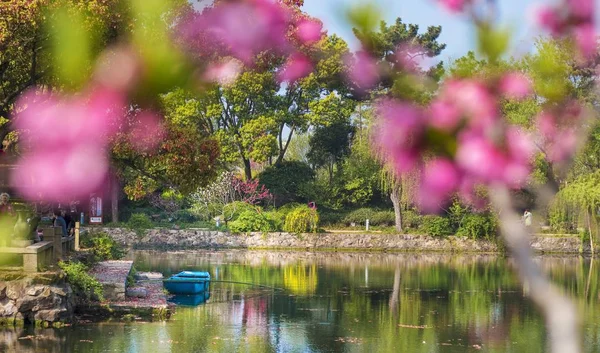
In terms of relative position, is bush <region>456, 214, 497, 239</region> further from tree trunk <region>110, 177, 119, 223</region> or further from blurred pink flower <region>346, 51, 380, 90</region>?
blurred pink flower <region>346, 51, 380, 90</region>

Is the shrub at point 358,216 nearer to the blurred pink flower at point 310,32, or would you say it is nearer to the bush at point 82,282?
the bush at point 82,282

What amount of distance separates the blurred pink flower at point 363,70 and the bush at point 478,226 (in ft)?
129

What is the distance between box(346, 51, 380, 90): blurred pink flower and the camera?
1.96 m

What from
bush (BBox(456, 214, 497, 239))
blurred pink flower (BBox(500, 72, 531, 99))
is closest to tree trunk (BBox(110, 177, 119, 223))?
bush (BBox(456, 214, 497, 239))

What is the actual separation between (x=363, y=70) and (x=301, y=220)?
39433 mm

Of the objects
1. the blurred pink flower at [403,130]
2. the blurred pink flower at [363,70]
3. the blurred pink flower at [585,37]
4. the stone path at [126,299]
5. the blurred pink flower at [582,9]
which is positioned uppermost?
the blurred pink flower at [582,9]

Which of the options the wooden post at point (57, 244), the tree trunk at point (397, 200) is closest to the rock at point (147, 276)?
the wooden post at point (57, 244)

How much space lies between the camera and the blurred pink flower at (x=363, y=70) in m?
1.96

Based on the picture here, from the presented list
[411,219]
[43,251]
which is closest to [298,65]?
[43,251]

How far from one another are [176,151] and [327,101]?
94.5 ft

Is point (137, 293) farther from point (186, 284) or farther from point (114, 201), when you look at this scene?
point (114, 201)

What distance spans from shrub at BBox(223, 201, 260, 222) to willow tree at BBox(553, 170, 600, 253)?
14.7m

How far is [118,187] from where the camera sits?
4053 cm

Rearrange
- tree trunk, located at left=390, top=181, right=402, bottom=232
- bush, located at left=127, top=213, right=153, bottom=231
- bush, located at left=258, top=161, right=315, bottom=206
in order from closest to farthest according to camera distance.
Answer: bush, located at left=127, top=213, right=153, bottom=231 < tree trunk, located at left=390, top=181, right=402, bottom=232 < bush, located at left=258, top=161, right=315, bottom=206
